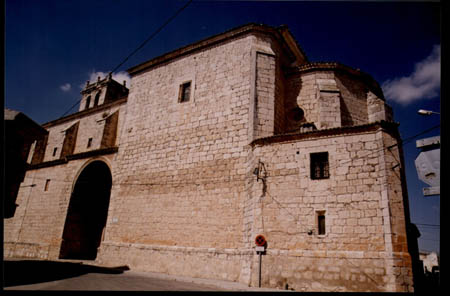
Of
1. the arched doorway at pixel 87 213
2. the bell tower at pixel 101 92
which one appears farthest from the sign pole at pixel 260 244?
the bell tower at pixel 101 92

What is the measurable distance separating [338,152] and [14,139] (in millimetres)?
7994

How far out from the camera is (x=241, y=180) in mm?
10406

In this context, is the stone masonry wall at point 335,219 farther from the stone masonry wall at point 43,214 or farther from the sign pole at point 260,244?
the stone masonry wall at point 43,214

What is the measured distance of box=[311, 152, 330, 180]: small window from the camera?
8.89 metres

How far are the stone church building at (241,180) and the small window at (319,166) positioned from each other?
35 millimetres

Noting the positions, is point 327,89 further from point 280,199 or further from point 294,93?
point 280,199

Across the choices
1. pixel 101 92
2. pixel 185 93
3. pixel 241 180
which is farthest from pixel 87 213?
pixel 101 92

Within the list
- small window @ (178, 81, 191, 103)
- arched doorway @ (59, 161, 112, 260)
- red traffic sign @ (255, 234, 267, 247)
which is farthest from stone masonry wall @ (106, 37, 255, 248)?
arched doorway @ (59, 161, 112, 260)

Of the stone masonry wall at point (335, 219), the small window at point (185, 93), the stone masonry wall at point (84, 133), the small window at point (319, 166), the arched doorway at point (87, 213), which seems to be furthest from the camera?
the stone masonry wall at point (84, 133)

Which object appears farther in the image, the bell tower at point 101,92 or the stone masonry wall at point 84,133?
the bell tower at point 101,92

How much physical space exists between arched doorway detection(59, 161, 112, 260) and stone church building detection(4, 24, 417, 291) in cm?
6

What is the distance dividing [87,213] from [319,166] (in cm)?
1363

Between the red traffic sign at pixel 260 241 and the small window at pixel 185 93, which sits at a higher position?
the small window at pixel 185 93

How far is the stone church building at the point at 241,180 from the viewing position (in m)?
7.96
